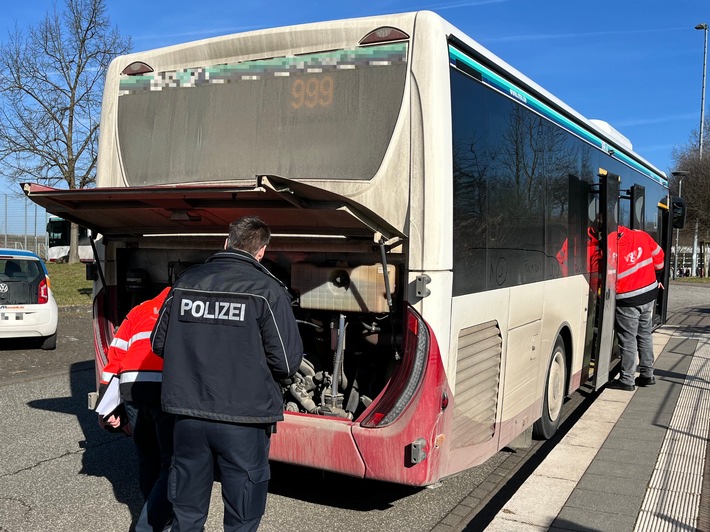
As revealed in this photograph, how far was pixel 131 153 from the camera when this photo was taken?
18.5 ft

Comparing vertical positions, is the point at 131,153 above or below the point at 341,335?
above

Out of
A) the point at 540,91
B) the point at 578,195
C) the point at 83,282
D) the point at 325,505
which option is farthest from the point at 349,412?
the point at 83,282

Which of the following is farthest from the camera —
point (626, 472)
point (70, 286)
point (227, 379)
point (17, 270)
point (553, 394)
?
point (70, 286)

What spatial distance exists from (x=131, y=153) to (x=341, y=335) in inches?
92.8

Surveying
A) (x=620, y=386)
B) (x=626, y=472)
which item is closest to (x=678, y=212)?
(x=620, y=386)

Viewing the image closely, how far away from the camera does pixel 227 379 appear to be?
330cm

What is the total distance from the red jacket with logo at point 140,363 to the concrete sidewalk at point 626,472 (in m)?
2.29

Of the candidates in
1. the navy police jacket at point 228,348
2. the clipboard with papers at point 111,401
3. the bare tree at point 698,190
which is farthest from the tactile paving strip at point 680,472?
the bare tree at point 698,190

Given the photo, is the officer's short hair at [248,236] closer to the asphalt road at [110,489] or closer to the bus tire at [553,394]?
the asphalt road at [110,489]

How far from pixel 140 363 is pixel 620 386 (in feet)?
22.3

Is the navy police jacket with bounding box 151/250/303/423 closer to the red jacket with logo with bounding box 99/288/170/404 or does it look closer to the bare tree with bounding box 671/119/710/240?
the red jacket with logo with bounding box 99/288/170/404

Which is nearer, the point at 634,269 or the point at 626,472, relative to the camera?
the point at 626,472

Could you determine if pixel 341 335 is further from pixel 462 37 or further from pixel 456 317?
pixel 462 37

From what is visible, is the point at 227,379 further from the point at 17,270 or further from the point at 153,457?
the point at 17,270
